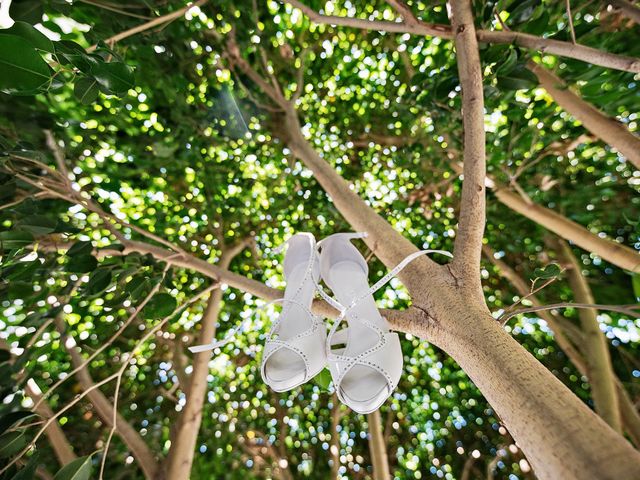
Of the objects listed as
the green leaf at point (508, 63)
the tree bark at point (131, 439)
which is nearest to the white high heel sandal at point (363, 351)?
the green leaf at point (508, 63)

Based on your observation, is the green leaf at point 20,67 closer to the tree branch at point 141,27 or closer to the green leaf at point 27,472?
the tree branch at point 141,27

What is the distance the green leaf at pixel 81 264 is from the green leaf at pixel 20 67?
2.89 feet

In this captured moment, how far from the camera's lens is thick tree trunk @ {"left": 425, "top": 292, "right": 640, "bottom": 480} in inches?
23.5

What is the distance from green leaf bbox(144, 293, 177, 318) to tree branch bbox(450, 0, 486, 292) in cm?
137

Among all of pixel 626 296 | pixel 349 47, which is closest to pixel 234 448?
pixel 626 296

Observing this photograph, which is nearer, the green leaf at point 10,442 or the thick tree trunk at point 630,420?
the green leaf at point 10,442

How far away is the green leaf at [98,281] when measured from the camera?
154 centimetres

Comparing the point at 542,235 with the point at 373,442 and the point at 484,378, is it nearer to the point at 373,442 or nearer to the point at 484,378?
the point at 373,442

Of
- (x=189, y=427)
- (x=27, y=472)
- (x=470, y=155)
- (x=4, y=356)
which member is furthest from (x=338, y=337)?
(x=189, y=427)

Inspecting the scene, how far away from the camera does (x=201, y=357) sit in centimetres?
271

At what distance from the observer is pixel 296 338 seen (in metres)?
1.24

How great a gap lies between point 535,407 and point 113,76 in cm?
146

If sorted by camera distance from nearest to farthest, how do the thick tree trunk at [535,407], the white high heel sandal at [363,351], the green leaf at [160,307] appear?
the thick tree trunk at [535,407]
the white high heel sandal at [363,351]
the green leaf at [160,307]

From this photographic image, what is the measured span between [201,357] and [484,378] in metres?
2.39
